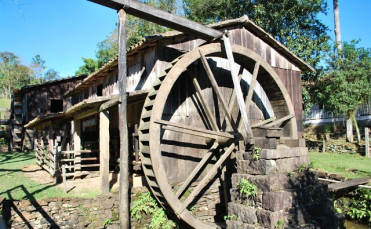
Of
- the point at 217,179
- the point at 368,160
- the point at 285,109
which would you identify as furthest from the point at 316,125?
the point at 217,179

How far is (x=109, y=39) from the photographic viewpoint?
24.4 m

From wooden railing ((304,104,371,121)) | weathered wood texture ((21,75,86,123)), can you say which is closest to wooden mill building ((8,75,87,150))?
weathered wood texture ((21,75,86,123))

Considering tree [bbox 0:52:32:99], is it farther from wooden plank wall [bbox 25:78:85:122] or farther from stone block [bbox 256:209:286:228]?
stone block [bbox 256:209:286:228]

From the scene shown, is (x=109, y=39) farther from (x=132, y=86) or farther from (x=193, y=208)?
(x=193, y=208)

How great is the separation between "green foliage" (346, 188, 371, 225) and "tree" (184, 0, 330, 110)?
724 cm

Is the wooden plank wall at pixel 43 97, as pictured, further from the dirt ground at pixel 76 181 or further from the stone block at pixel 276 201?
the stone block at pixel 276 201

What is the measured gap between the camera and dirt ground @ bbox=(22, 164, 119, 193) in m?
7.11

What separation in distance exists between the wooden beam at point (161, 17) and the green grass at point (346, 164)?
17.2ft

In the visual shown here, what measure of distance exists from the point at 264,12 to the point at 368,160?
856cm

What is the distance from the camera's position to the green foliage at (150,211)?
20.6 feet

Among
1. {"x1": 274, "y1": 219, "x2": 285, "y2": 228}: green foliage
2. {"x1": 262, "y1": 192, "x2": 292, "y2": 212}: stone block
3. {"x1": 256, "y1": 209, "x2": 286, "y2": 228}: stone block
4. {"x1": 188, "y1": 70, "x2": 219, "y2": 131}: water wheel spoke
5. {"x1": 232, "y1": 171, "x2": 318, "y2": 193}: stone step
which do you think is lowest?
{"x1": 274, "y1": 219, "x2": 285, "y2": 228}: green foliage

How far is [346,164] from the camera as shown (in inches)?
442

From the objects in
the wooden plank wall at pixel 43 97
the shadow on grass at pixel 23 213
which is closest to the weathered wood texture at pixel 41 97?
the wooden plank wall at pixel 43 97

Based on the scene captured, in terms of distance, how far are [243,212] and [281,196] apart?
0.79 m
